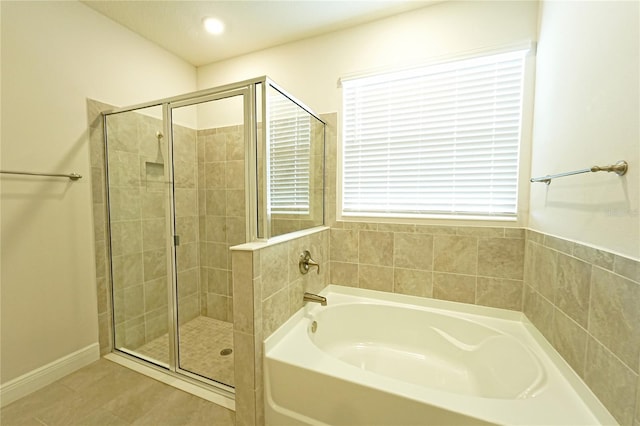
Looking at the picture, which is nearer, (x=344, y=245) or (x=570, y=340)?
(x=570, y=340)

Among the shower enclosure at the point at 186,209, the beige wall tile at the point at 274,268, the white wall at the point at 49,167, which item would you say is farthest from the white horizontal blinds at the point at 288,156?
the white wall at the point at 49,167

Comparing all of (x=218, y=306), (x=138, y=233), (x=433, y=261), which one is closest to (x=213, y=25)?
(x=138, y=233)

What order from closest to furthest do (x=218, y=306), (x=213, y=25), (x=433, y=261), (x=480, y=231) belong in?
(x=480, y=231) → (x=433, y=261) → (x=213, y=25) → (x=218, y=306)

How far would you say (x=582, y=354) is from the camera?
1.01 meters

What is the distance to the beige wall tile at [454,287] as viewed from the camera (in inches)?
68.3

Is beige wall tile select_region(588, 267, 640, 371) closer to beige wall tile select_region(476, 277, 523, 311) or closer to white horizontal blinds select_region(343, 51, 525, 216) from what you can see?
beige wall tile select_region(476, 277, 523, 311)

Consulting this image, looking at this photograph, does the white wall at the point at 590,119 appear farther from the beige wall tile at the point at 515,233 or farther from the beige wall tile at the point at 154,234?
the beige wall tile at the point at 154,234

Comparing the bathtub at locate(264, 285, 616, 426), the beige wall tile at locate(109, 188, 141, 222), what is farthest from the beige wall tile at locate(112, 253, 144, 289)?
the bathtub at locate(264, 285, 616, 426)

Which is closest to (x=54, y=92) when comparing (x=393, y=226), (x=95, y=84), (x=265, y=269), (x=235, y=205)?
(x=95, y=84)

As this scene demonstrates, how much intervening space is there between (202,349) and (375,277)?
148cm

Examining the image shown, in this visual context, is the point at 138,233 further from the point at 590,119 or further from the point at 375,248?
the point at 590,119

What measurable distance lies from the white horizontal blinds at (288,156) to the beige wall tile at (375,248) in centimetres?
53

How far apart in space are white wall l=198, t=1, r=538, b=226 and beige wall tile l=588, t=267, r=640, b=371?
Result: 77 cm

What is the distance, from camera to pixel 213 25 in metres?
1.95
